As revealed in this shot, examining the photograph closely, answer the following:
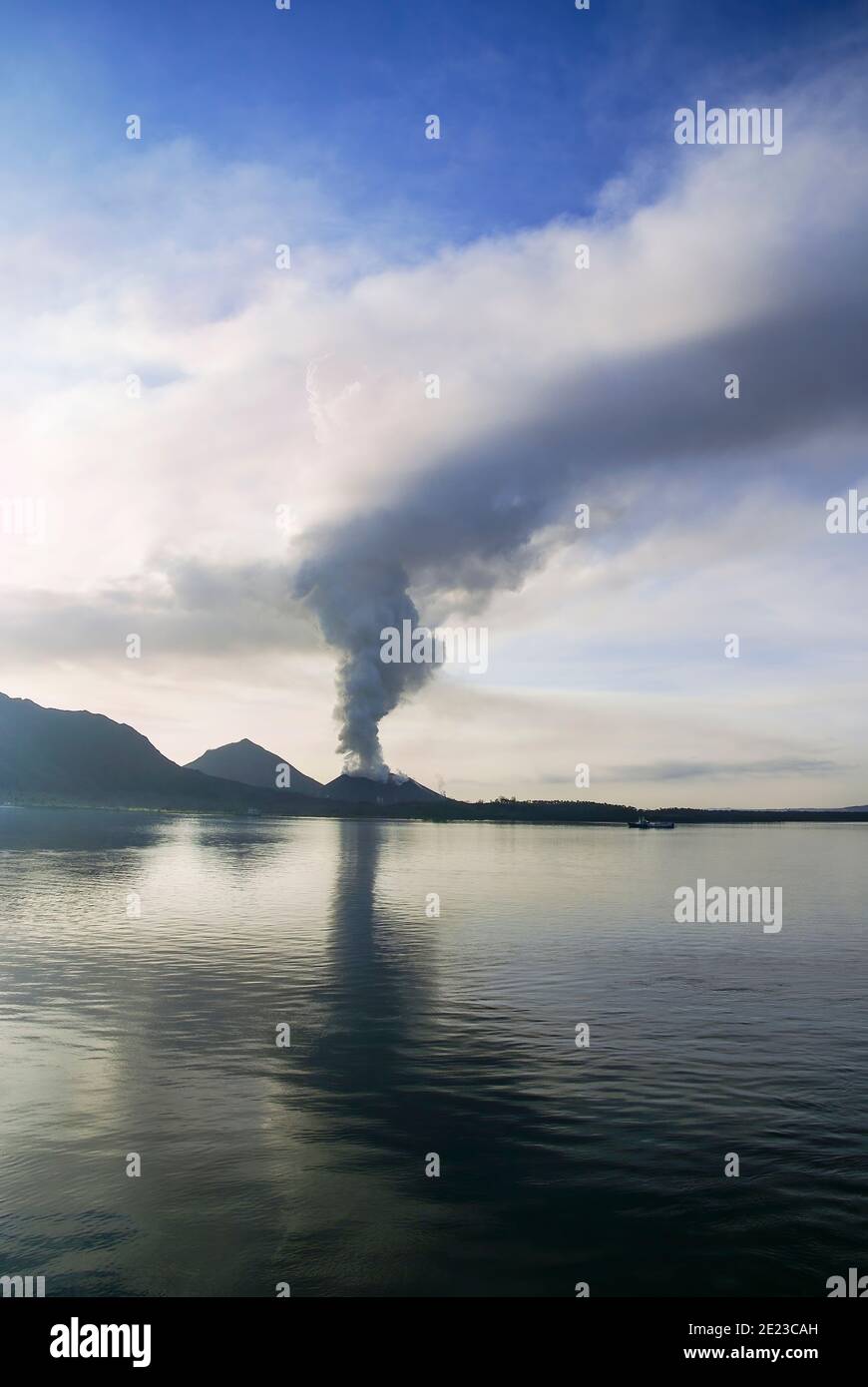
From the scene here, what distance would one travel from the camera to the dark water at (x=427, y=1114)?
45.8 ft

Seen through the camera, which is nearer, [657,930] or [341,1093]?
[341,1093]

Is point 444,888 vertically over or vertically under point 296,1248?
under

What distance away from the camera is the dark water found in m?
14.0

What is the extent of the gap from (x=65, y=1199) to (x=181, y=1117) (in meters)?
4.29

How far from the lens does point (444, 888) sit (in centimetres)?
8375

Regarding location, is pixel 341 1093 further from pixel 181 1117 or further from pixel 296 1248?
pixel 296 1248

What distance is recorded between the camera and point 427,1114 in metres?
20.6

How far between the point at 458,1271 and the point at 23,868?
87.7 meters
